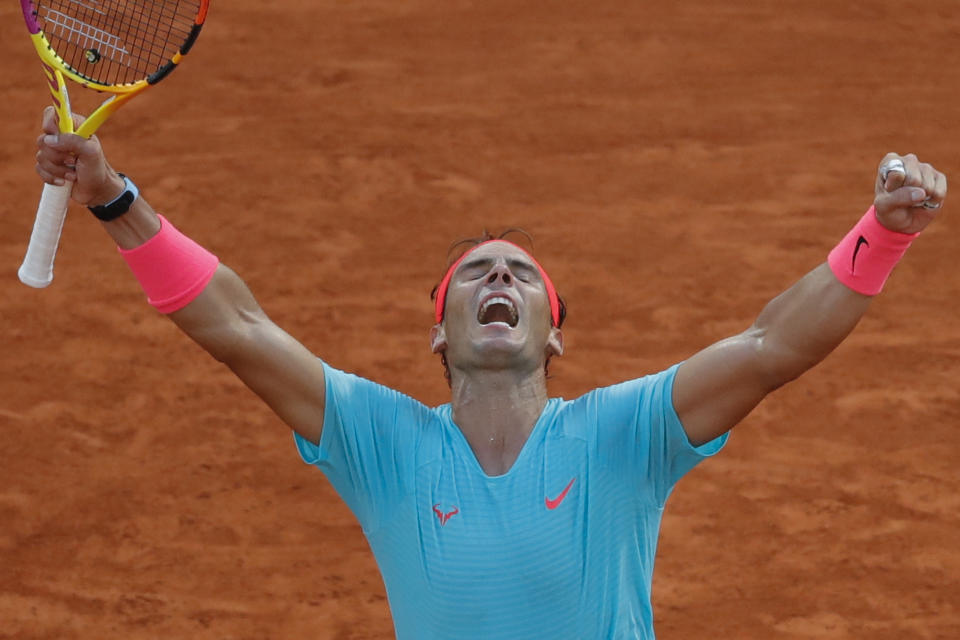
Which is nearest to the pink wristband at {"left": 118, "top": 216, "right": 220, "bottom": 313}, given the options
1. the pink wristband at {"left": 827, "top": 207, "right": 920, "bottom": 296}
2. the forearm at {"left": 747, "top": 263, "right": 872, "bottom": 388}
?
the forearm at {"left": 747, "top": 263, "right": 872, "bottom": 388}

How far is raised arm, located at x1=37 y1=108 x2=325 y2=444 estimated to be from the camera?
4.09 metres

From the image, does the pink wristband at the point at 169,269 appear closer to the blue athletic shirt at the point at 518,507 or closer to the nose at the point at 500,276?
the blue athletic shirt at the point at 518,507

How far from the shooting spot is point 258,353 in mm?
4168

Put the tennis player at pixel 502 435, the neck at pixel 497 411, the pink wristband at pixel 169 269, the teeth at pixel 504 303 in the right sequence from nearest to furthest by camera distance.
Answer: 1. the tennis player at pixel 502 435
2. the pink wristband at pixel 169 269
3. the neck at pixel 497 411
4. the teeth at pixel 504 303

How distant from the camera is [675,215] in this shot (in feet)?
29.6

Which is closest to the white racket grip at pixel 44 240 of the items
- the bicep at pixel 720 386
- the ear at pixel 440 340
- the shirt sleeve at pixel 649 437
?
the ear at pixel 440 340

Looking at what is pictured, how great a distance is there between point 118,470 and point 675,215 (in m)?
3.45

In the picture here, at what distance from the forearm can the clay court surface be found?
303cm

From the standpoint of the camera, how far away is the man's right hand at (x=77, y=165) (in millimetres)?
4074

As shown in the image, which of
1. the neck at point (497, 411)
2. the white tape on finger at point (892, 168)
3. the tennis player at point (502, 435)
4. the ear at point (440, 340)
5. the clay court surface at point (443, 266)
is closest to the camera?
the white tape on finger at point (892, 168)

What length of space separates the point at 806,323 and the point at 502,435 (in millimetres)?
869

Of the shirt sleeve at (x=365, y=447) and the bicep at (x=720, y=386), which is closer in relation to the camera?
the bicep at (x=720, y=386)

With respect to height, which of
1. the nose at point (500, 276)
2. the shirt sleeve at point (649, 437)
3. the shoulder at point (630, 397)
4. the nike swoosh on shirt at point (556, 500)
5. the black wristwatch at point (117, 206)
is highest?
the black wristwatch at point (117, 206)

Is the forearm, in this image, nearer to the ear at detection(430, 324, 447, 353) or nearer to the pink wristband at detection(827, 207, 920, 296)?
the pink wristband at detection(827, 207, 920, 296)
